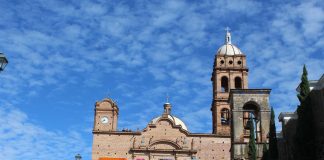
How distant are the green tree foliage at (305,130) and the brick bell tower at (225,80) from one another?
27.6 m

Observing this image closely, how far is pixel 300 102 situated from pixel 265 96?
30.7 ft

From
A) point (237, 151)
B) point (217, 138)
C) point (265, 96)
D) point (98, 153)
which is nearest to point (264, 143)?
point (237, 151)

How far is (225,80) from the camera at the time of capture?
51812mm

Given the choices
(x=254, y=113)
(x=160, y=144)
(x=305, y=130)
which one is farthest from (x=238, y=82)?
(x=305, y=130)

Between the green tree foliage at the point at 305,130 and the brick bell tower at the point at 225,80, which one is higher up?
the brick bell tower at the point at 225,80

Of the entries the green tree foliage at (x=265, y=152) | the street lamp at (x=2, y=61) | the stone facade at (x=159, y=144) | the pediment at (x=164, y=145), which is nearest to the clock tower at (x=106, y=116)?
the stone facade at (x=159, y=144)

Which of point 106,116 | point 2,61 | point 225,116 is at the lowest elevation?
point 2,61

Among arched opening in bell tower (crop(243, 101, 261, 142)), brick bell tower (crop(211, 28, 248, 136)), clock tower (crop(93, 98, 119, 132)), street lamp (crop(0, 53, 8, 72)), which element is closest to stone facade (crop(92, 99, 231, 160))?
clock tower (crop(93, 98, 119, 132))

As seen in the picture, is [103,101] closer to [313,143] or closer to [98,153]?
[98,153]

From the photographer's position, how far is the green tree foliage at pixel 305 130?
2055 centimetres

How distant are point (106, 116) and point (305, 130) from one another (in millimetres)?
28718

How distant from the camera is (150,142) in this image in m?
45.8

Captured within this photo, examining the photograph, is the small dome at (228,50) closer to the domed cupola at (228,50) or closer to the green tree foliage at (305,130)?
the domed cupola at (228,50)

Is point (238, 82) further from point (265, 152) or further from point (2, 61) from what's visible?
point (2, 61)
